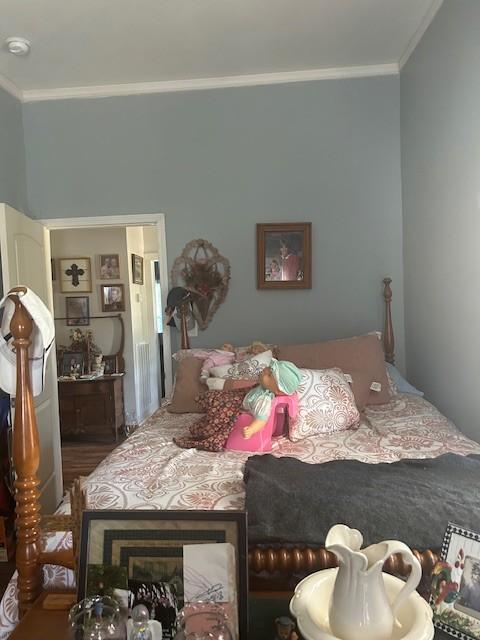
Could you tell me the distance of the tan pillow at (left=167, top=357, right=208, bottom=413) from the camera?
8.07 ft

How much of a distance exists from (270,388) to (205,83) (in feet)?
7.12

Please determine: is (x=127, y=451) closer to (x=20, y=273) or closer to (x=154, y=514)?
(x=154, y=514)

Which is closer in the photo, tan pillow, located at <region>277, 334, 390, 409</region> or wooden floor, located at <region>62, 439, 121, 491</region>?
tan pillow, located at <region>277, 334, 390, 409</region>

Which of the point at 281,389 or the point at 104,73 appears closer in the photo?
the point at 281,389

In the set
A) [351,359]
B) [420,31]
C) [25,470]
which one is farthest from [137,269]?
[25,470]

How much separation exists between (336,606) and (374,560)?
0.32 ft

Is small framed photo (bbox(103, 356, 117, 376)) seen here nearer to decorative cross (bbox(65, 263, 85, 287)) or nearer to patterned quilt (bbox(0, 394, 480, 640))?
decorative cross (bbox(65, 263, 85, 287))

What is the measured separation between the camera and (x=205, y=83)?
308 cm

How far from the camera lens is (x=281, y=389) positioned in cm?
189

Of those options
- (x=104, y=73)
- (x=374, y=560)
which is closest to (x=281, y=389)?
(x=374, y=560)

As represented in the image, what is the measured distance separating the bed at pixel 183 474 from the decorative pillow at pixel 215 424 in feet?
0.16

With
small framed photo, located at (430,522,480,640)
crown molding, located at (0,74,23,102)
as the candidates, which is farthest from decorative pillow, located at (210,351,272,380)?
crown molding, located at (0,74,23,102)

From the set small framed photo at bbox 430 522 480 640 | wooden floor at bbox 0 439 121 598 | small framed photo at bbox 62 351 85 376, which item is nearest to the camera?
small framed photo at bbox 430 522 480 640

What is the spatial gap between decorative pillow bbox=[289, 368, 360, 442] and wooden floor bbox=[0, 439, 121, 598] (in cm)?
213
